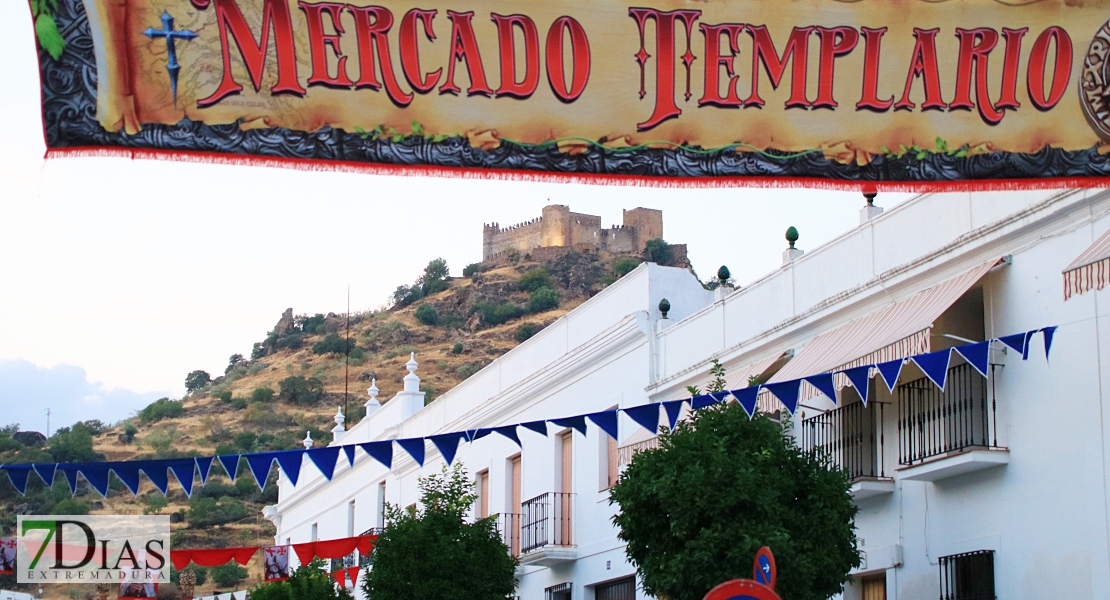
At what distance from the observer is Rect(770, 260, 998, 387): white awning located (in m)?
13.4

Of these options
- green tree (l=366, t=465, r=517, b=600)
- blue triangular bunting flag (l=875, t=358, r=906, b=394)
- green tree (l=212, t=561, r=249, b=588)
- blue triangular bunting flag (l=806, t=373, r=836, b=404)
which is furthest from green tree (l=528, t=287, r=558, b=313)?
blue triangular bunting flag (l=875, t=358, r=906, b=394)

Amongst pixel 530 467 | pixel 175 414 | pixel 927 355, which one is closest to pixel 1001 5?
pixel 927 355

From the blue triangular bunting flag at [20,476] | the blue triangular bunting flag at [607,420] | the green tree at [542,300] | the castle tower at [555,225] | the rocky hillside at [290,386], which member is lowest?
the blue triangular bunting flag at [20,476]

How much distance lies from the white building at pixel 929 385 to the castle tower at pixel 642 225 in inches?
3877

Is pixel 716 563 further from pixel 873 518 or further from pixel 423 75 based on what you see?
pixel 423 75

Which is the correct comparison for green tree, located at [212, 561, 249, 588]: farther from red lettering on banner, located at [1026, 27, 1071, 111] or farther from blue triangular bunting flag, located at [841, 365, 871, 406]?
red lettering on banner, located at [1026, 27, 1071, 111]

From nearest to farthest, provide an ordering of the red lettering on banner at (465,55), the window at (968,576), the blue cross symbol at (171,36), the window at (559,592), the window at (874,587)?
1. the blue cross symbol at (171,36)
2. the red lettering on banner at (465,55)
3. the window at (968,576)
4. the window at (874,587)
5. the window at (559,592)

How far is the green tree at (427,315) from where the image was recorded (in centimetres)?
9812

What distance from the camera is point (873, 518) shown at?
50.4 feet

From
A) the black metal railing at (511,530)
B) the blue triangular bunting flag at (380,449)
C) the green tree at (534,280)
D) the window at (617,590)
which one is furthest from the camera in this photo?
the green tree at (534,280)

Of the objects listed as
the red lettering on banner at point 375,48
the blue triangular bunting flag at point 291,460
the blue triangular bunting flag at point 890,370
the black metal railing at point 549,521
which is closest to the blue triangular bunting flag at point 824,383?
the blue triangular bunting flag at point 890,370

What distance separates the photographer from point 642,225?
121m

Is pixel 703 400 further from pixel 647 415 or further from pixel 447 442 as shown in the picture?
pixel 447 442

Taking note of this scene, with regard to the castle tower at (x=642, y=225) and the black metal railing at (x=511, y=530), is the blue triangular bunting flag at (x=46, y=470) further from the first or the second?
the castle tower at (x=642, y=225)
